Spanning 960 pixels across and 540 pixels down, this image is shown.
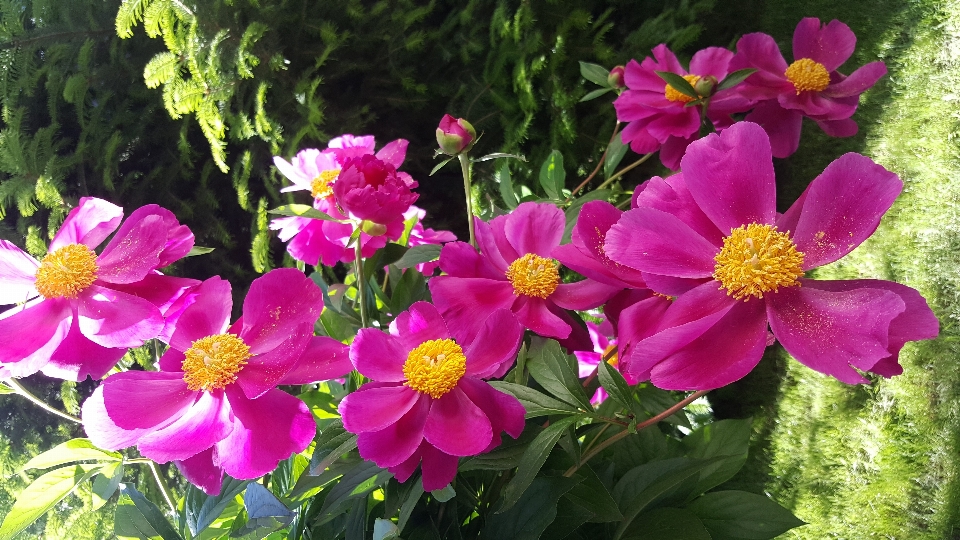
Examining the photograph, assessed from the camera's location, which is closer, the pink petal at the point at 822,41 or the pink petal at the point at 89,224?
the pink petal at the point at 89,224

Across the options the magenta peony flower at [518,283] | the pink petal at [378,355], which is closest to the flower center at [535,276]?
the magenta peony flower at [518,283]

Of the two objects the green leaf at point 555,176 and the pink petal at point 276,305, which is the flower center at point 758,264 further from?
the green leaf at point 555,176

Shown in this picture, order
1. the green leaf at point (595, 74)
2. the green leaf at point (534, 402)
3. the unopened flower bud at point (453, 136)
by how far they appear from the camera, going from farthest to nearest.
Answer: the green leaf at point (595, 74) < the unopened flower bud at point (453, 136) < the green leaf at point (534, 402)

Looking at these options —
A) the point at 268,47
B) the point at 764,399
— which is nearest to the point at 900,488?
the point at 764,399

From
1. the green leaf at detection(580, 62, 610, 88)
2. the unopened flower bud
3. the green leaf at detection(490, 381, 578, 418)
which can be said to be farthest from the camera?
the green leaf at detection(580, 62, 610, 88)

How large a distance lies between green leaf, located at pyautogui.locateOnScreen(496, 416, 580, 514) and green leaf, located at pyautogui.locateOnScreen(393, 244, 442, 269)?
0.21m

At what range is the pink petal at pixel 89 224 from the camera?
0.45m

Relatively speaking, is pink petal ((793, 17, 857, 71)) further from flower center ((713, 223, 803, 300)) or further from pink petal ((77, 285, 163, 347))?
pink petal ((77, 285, 163, 347))

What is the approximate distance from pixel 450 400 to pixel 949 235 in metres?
0.65

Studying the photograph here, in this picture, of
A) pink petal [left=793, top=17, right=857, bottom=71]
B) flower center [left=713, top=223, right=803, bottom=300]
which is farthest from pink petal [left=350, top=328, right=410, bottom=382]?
pink petal [left=793, top=17, right=857, bottom=71]

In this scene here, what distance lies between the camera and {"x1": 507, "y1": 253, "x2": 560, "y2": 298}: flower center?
44cm

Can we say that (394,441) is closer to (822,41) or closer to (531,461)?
(531,461)

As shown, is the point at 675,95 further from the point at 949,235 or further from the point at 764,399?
the point at 764,399

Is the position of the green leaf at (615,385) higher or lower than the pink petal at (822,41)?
lower
